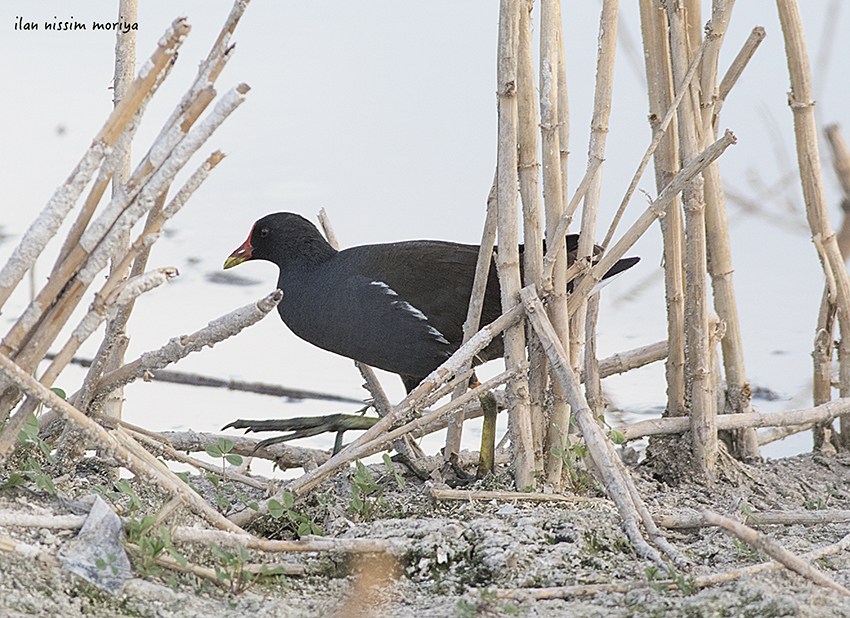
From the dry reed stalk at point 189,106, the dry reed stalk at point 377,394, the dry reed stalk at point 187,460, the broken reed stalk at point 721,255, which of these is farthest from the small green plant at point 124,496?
the broken reed stalk at point 721,255

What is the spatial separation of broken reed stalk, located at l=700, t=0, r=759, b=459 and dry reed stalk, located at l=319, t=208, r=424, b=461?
752 millimetres

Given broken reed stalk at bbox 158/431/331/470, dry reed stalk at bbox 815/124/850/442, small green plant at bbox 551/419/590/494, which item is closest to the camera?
small green plant at bbox 551/419/590/494

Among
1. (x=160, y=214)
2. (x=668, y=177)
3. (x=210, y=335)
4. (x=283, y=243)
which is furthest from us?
(x=283, y=243)

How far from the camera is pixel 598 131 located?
1.75 meters

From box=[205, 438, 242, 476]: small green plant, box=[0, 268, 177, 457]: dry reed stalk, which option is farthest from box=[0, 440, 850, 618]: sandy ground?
box=[0, 268, 177, 457]: dry reed stalk

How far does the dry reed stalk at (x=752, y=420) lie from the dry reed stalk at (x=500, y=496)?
46 cm

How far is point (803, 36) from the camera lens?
2150 mm

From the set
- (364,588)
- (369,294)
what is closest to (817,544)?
(364,588)

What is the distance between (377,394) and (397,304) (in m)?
0.24

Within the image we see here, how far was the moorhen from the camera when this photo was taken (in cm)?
219

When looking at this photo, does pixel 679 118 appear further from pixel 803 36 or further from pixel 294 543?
pixel 294 543

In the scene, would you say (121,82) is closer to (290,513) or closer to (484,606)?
(290,513)

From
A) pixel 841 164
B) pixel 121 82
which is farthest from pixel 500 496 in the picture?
pixel 841 164

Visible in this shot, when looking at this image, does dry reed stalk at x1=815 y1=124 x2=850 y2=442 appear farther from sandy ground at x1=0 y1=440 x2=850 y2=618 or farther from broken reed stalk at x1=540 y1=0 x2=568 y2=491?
broken reed stalk at x1=540 y1=0 x2=568 y2=491
